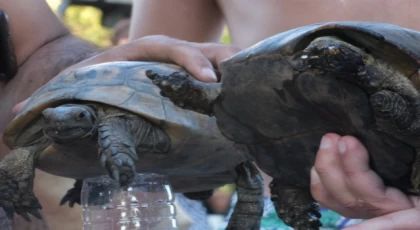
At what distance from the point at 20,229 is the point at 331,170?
840mm

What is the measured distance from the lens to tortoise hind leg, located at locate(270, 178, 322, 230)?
1.00 meters

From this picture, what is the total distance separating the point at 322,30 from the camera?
74 cm

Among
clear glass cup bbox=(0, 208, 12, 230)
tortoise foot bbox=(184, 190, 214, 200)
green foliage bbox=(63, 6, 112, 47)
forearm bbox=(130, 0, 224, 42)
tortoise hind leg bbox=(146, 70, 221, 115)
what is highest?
tortoise hind leg bbox=(146, 70, 221, 115)

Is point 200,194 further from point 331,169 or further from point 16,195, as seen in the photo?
point 331,169

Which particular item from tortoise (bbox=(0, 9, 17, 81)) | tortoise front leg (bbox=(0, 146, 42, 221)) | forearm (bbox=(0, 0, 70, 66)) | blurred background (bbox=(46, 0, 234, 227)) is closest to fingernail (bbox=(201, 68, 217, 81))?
tortoise front leg (bbox=(0, 146, 42, 221))

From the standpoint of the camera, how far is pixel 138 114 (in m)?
1.15

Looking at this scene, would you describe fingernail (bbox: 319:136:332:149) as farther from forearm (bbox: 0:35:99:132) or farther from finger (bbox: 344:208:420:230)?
forearm (bbox: 0:35:99:132)

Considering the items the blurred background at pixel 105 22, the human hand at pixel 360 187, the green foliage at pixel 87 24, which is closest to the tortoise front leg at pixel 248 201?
the human hand at pixel 360 187

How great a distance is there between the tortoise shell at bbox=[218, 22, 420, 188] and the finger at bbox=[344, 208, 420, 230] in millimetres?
44

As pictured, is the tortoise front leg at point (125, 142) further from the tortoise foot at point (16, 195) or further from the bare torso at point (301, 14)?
the bare torso at point (301, 14)

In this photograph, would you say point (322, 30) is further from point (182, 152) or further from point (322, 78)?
point (182, 152)

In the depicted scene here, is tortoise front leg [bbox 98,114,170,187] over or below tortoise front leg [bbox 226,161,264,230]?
over

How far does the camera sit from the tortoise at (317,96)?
0.72m

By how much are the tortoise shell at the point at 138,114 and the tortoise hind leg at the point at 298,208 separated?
163 millimetres
